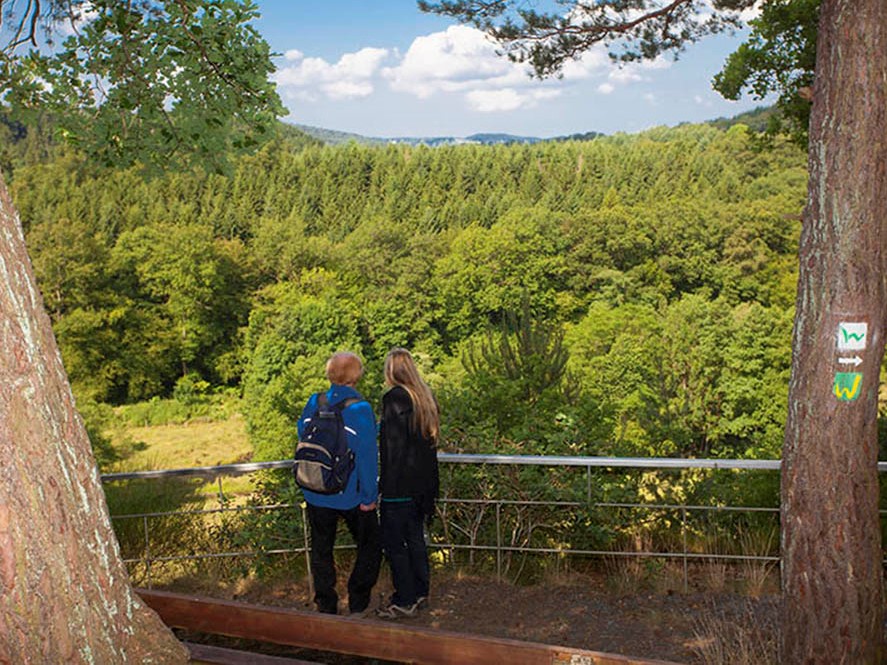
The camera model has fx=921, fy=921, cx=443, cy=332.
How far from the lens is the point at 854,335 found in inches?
133

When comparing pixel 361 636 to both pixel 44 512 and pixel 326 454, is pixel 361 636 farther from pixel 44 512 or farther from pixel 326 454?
pixel 326 454

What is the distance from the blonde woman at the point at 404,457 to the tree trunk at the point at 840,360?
60.6 inches

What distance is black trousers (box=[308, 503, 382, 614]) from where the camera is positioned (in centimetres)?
423

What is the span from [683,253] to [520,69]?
47.3 meters

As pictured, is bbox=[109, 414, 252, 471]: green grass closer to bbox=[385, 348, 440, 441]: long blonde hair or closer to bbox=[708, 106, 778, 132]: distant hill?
bbox=[385, 348, 440, 441]: long blonde hair

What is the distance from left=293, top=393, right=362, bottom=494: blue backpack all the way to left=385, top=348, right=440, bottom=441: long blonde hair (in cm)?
21

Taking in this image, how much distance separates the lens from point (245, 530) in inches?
214

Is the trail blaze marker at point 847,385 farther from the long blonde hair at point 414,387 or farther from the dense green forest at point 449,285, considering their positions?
the dense green forest at point 449,285

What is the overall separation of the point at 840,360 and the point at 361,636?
1.98 metres

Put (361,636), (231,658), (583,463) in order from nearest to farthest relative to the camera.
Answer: (231,658) → (361,636) → (583,463)

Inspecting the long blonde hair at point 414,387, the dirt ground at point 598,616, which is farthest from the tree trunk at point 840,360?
the long blonde hair at point 414,387

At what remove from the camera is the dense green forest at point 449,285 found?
3756 centimetres

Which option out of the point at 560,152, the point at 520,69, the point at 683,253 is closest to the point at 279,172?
the point at 560,152

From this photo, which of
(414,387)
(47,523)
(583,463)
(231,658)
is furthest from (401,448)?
(47,523)
